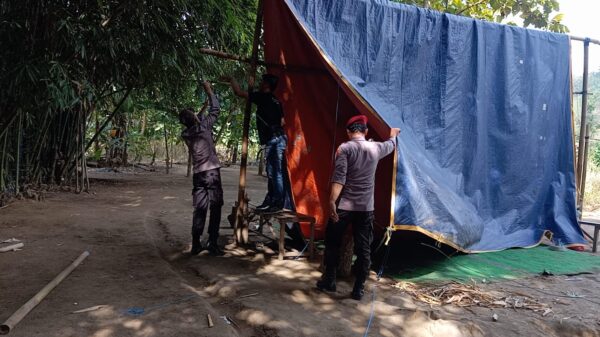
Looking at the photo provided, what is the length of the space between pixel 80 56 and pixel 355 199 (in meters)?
4.40

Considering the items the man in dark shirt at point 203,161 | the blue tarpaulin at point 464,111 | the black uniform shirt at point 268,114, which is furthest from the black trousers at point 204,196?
the blue tarpaulin at point 464,111

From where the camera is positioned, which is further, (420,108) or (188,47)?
(188,47)

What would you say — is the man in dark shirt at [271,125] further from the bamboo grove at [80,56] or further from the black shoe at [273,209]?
the bamboo grove at [80,56]

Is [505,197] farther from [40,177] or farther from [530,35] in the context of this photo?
[40,177]

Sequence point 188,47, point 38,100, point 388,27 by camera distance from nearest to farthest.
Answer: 1. point 388,27
2. point 38,100
3. point 188,47

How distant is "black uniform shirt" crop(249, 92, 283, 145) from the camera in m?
4.57

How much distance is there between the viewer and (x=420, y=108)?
4562mm

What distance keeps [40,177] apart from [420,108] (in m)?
6.63

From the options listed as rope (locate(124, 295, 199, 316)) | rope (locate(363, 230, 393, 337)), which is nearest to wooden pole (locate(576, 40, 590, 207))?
rope (locate(363, 230, 393, 337))

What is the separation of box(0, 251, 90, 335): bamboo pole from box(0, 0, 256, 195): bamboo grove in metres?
2.36

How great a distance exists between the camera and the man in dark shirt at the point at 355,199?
3.41 m

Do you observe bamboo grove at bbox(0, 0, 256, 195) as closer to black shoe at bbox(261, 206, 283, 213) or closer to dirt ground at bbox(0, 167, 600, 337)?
dirt ground at bbox(0, 167, 600, 337)

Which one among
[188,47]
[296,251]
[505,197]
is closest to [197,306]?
[296,251]

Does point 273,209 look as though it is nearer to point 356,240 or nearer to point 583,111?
point 356,240
